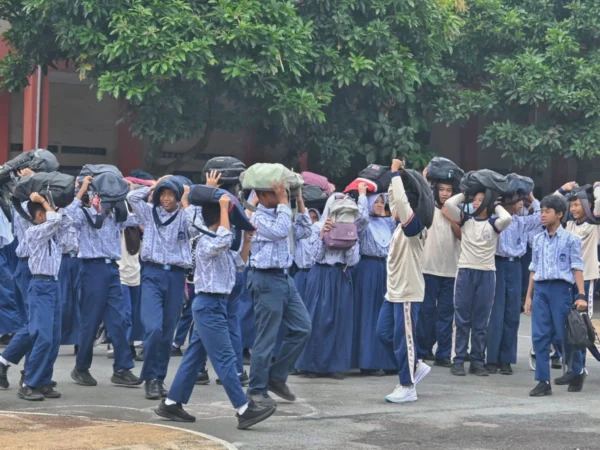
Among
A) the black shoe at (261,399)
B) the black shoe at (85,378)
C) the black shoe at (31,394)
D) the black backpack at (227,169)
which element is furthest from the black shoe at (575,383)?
the black shoe at (31,394)

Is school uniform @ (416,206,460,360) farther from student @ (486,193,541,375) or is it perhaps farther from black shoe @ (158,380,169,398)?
black shoe @ (158,380,169,398)

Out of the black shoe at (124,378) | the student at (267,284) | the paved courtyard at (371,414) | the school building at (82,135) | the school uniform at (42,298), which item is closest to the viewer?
the paved courtyard at (371,414)

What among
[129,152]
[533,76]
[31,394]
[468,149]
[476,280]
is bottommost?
[31,394]

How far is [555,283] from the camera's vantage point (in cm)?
1070

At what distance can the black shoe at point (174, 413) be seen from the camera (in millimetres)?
8672

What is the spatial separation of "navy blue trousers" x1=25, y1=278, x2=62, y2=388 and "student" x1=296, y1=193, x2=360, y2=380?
2.77 meters

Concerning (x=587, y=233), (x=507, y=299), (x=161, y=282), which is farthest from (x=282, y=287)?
(x=587, y=233)

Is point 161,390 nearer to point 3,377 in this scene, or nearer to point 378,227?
point 3,377

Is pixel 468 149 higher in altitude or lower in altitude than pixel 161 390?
higher

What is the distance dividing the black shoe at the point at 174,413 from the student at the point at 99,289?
1754 mm

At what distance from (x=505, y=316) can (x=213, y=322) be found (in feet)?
15.2

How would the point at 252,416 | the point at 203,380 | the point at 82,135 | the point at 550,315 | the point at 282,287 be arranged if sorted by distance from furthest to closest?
the point at 82,135 < the point at 203,380 < the point at 550,315 < the point at 282,287 < the point at 252,416

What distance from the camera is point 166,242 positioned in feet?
32.6

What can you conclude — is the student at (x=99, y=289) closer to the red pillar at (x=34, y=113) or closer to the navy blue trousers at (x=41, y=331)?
the navy blue trousers at (x=41, y=331)
